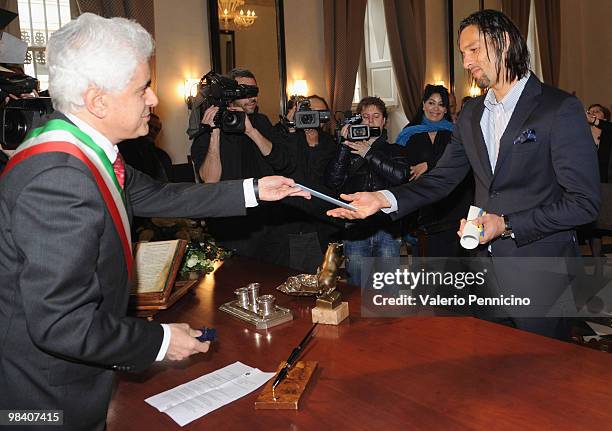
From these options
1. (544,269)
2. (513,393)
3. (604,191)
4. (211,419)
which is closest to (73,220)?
(211,419)

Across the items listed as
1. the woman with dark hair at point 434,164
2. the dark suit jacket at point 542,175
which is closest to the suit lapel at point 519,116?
the dark suit jacket at point 542,175

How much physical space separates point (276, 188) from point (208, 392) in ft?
2.54

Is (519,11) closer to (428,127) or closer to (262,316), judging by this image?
(428,127)

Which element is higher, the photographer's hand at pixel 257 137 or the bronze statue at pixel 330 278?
the photographer's hand at pixel 257 137

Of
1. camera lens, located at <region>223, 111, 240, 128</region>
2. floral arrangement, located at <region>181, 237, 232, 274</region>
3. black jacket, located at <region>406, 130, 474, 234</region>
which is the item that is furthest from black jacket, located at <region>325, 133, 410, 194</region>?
floral arrangement, located at <region>181, 237, 232, 274</region>

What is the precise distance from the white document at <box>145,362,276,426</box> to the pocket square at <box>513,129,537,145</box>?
1226mm

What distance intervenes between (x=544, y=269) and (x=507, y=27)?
92cm

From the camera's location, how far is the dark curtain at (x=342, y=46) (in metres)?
9.24

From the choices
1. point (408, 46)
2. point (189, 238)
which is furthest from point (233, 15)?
point (189, 238)

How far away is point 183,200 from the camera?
1.97 m

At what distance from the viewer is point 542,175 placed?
2.13m

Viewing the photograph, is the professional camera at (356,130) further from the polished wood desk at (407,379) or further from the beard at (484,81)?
the polished wood desk at (407,379)

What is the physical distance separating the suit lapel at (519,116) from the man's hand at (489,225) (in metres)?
0.23

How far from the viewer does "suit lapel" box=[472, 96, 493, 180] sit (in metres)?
2.28
